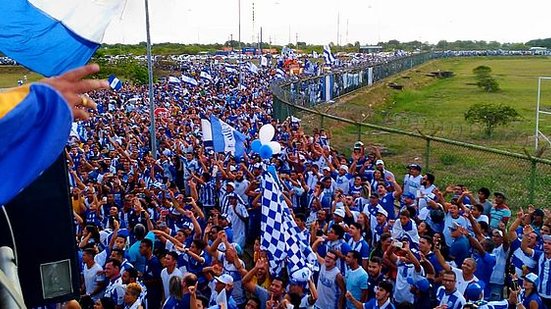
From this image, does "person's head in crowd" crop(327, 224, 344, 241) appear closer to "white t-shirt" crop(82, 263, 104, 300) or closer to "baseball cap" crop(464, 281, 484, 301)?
"baseball cap" crop(464, 281, 484, 301)

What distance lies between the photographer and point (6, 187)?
2.03 meters

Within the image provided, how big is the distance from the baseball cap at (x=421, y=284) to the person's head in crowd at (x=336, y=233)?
1.09 meters

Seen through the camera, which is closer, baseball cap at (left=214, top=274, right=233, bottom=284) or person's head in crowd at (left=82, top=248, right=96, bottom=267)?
baseball cap at (left=214, top=274, right=233, bottom=284)

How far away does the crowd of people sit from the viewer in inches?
265

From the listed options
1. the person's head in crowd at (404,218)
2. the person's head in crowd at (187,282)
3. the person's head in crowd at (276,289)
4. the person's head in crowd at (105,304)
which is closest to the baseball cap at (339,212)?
the person's head in crowd at (404,218)

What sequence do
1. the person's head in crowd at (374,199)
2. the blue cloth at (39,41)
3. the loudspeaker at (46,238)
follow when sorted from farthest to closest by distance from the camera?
the person's head in crowd at (374,199)
the blue cloth at (39,41)
the loudspeaker at (46,238)

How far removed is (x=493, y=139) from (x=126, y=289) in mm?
21589

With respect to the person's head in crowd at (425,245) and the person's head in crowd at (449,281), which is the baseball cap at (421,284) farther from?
the person's head in crowd at (449,281)

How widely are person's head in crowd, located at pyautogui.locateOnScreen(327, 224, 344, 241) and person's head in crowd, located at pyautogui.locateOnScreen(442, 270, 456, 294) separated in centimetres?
167

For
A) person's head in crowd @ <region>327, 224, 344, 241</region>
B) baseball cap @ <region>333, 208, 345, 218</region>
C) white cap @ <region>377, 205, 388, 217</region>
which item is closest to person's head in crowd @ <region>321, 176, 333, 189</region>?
white cap @ <region>377, 205, 388, 217</region>

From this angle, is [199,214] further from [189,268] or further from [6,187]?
[6,187]

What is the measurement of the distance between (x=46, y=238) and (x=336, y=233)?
5.31 metres

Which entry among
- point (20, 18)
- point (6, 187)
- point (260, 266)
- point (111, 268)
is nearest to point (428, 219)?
point (260, 266)

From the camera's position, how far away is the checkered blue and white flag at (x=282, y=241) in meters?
7.14
